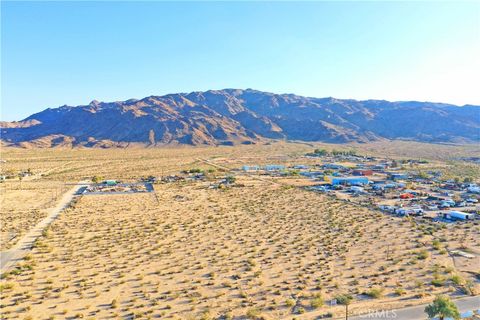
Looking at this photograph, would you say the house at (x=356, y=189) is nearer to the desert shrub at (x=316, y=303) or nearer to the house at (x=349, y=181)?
the house at (x=349, y=181)

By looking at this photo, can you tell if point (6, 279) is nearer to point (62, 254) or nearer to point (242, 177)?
point (62, 254)

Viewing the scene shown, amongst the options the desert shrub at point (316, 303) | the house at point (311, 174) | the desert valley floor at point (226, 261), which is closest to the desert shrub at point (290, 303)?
the desert valley floor at point (226, 261)

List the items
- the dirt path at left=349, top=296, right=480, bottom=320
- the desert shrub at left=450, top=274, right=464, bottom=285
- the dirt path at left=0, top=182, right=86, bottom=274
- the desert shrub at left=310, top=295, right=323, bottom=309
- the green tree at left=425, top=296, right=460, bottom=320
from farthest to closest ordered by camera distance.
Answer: the dirt path at left=0, top=182, right=86, bottom=274 → the desert shrub at left=450, top=274, right=464, bottom=285 → the desert shrub at left=310, top=295, right=323, bottom=309 → the dirt path at left=349, top=296, right=480, bottom=320 → the green tree at left=425, top=296, right=460, bottom=320

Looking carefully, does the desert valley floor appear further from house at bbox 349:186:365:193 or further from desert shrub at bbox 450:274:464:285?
house at bbox 349:186:365:193

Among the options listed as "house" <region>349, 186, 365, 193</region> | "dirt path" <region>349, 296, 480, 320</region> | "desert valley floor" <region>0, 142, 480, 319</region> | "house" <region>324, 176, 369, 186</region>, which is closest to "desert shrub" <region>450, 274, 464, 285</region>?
"desert valley floor" <region>0, 142, 480, 319</region>

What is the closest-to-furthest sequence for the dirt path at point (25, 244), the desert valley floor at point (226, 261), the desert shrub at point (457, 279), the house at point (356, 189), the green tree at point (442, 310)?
the green tree at point (442, 310)
the desert valley floor at point (226, 261)
the desert shrub at point (457, 279)
the dirt path at point (25, 244)
the house at point (356, 189)

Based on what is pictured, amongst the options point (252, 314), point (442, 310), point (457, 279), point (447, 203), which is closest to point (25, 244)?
point (252, 314)

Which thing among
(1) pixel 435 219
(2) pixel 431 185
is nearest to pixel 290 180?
(2) pixel 431 185

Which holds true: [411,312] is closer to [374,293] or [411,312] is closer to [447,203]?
[374,293]
